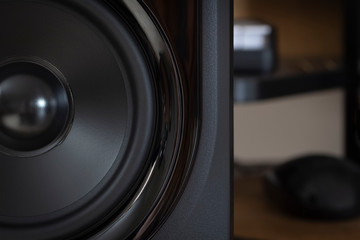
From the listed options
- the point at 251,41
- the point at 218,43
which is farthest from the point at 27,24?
the point at 251,41

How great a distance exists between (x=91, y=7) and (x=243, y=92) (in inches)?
13.8

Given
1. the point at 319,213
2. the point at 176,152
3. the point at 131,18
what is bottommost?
the point at 319,213

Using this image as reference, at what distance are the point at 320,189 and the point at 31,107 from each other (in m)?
0.38

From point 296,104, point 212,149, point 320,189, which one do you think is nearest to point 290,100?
point 296,104

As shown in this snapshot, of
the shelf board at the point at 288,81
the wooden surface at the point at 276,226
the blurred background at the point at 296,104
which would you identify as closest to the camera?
the wooden surface at the point at 276,226

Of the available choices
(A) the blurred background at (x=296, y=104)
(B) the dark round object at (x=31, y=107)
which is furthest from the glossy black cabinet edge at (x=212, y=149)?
(A) the blurred background at (x=296, y=104)

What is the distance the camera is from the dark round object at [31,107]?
18.3 inches

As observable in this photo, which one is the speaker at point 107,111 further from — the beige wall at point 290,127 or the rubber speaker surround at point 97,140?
the beige wall at point 290,127

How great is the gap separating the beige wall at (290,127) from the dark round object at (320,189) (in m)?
0.46

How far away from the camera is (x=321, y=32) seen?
3.83 feet

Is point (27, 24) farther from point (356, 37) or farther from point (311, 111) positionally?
point (311, 111)

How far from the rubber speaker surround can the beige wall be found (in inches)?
30.2

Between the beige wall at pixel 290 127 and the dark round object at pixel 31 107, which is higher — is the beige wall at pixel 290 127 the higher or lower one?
the lower one

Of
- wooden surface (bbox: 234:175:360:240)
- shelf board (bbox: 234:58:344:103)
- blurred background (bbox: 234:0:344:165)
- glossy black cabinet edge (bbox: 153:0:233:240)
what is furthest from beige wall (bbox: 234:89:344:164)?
glossy black cabinet edge (bbox: 153:0:233:240)
